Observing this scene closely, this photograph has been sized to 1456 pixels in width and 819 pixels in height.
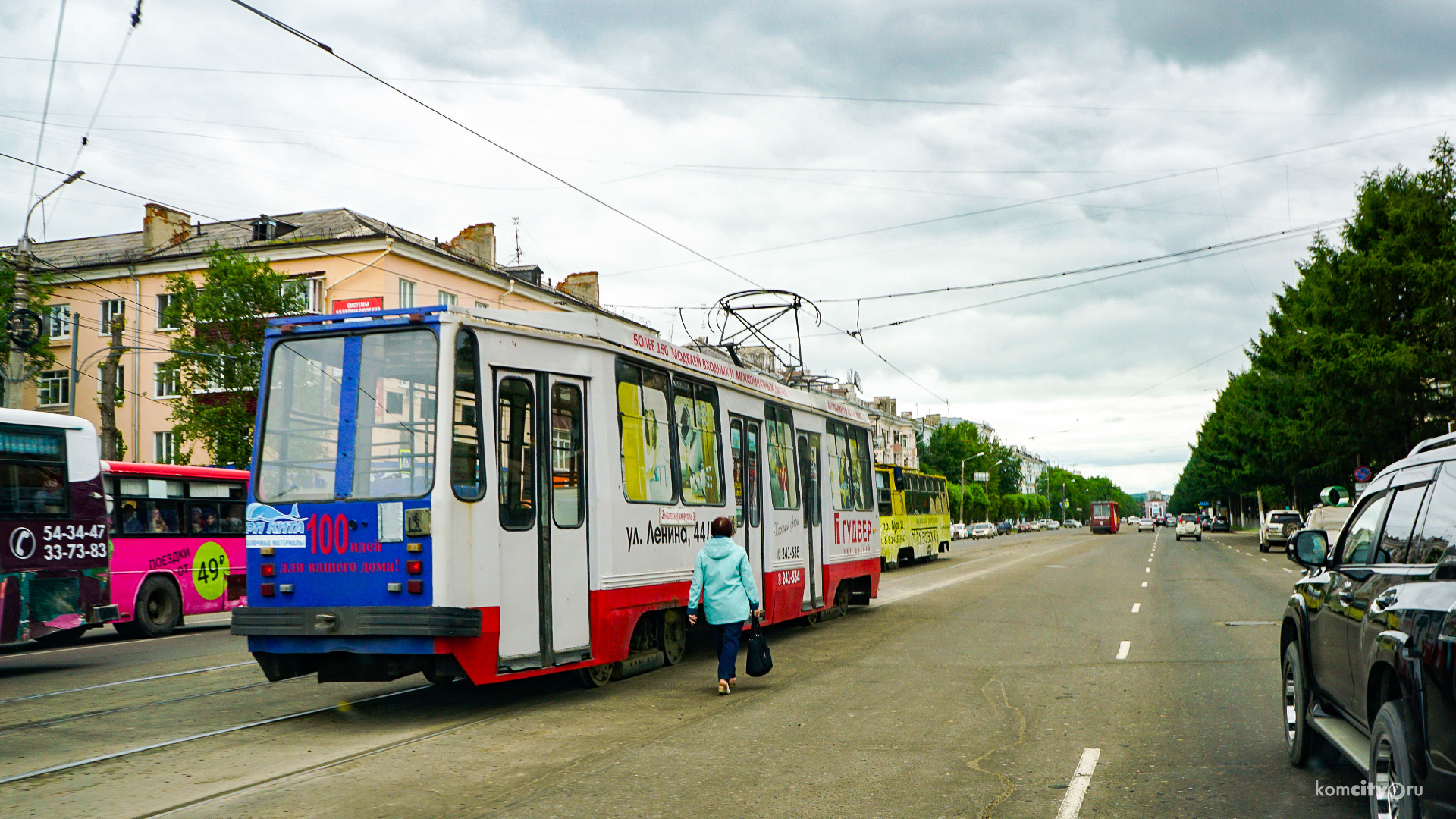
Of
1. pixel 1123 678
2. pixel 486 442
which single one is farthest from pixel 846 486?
pixel 486 442

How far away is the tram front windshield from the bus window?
674 centimetres

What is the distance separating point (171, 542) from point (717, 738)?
50.0 ft

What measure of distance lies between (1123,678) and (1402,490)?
18.8ft

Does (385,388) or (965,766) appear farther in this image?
(385,388)

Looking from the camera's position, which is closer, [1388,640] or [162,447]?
[1388,640]

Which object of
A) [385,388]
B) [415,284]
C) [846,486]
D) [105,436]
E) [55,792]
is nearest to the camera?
[55,792]

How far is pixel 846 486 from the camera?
59.4ft

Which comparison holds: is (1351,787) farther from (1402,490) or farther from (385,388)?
(385,388)

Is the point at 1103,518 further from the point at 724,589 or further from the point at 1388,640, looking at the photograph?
the point at 1388,640

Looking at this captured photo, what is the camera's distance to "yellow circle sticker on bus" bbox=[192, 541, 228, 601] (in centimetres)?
2000

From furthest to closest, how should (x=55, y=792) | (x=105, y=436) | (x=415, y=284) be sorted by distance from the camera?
(x=415, y=284) → (x=105, y=436) → (x=55, y=792)

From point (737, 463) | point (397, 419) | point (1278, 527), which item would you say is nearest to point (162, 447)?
point (737, 463)

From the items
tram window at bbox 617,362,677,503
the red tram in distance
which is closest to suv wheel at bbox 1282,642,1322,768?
tram window at bbox 617,362,677,503

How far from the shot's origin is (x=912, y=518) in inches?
1529
